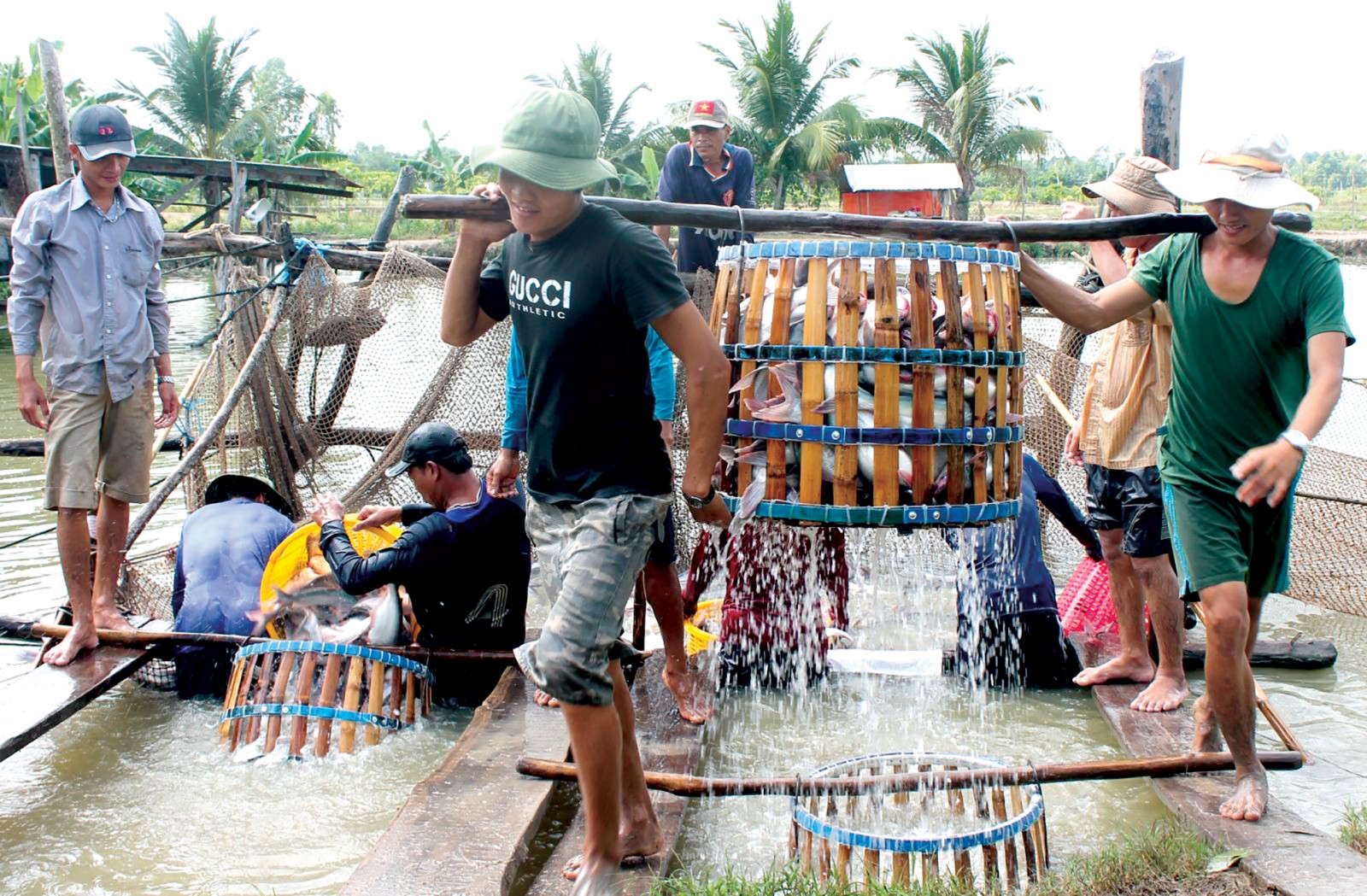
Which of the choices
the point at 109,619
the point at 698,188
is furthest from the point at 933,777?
the point at 698,188

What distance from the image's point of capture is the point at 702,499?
3.42 m

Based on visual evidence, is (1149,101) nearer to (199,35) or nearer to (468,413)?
(468,413)

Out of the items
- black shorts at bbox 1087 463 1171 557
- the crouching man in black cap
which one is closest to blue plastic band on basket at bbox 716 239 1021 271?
black shorts at bbox 1087 463 1171 557

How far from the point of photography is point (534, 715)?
472cm

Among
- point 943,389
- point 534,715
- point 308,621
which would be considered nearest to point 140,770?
point 308,621

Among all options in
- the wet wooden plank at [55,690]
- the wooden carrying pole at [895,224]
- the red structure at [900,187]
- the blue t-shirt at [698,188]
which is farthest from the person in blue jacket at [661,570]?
the red structure at [900,187]

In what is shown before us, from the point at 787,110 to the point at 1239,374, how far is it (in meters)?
39.4

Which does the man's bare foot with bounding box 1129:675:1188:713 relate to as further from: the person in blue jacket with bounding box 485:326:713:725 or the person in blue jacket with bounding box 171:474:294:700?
the person in blue jacket with bounding box 171:474:294:700

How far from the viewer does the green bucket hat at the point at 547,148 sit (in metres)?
3.11

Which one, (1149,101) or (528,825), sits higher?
(1149,101)

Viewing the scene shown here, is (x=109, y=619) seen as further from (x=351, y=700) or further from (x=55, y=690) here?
(x=351, y=700)

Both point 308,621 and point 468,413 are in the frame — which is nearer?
point 308,621

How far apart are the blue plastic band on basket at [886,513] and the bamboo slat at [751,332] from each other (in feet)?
0.50

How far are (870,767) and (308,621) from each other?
2.81m
